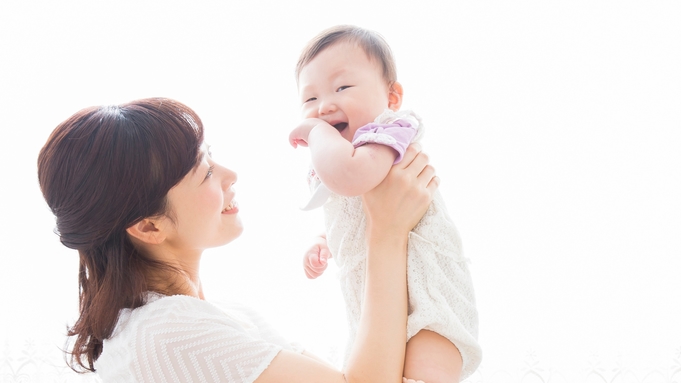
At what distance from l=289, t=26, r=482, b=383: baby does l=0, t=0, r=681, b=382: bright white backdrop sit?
0.66m

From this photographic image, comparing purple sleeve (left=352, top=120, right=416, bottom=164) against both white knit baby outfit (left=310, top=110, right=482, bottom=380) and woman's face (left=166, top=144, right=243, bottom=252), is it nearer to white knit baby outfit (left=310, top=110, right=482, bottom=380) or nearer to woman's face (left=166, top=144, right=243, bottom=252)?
white knit baby outfit (left=310, top=110, right=482, bottom=380)

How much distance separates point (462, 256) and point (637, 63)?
116 centimetres

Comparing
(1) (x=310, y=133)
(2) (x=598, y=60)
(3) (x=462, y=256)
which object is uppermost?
(2) (x=598, y=60)

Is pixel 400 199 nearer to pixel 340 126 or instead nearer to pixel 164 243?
pixel 340 126

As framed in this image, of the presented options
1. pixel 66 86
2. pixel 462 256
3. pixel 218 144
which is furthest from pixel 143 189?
pixel 66 86

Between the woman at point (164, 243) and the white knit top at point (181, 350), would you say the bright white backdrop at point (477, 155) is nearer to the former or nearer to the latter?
the woman at point (164, 243)

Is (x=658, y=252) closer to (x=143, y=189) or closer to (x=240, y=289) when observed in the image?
(x=240, y=289)

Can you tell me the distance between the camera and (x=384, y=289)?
118cm

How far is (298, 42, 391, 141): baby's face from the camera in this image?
1.28 meters

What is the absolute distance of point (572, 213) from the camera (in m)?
1.94

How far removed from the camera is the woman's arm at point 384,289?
3.68 ft

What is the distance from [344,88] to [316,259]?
454 mm

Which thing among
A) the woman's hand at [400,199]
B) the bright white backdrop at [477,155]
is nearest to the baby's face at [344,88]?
the woman's hand at [400,199]

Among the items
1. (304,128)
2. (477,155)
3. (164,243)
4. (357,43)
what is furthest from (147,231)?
(477,155)
